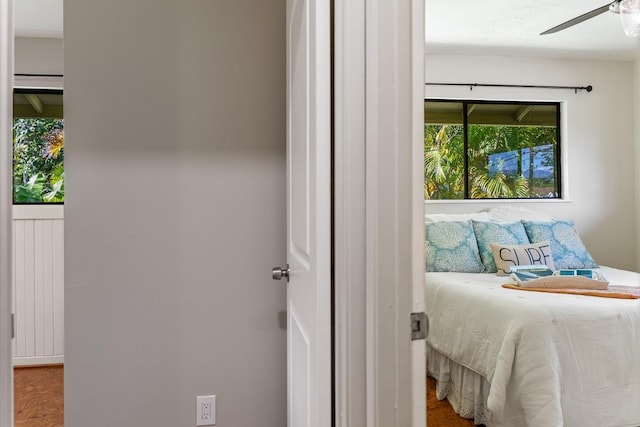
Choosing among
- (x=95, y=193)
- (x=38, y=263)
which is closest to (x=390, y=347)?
(x=95, y=193)

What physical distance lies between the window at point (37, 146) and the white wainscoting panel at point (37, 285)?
6.9 inches

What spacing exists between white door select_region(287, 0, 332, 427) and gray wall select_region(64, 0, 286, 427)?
34 cm

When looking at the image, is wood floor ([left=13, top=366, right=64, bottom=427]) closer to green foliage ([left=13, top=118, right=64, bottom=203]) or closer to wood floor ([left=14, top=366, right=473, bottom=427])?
wood floor ([left=14, top=366, right=473, bottom=427])

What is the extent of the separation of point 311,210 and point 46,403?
91.2 inches

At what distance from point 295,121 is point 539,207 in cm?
346

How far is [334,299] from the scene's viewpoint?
38.2 inches

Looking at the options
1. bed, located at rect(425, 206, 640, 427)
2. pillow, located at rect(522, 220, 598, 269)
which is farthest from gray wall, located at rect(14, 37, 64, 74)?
pillow, located at rect(522, 220, 598, 269)

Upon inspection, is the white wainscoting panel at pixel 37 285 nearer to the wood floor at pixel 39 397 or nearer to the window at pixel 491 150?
the wood floor at pixel 39 397

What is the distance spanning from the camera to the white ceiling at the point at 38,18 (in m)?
2.65

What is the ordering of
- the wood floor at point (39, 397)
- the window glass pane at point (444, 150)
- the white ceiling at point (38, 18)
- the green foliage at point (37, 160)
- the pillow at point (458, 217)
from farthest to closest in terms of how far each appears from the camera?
1. the window glass pane at point (444, 150)
2. the pillow at point (458, 217)
3. the green foliage at point (37, 160)
4. the white ceiling at point (38, 18)
5. the wood floor at point (39, 397)

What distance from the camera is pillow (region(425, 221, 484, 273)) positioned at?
3.27 meters

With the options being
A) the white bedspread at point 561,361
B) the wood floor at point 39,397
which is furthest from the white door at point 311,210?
the wood floor at point 39,397

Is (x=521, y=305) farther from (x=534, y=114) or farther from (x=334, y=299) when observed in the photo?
(x=534, y=114)

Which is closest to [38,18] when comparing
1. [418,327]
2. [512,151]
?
[418,327]
